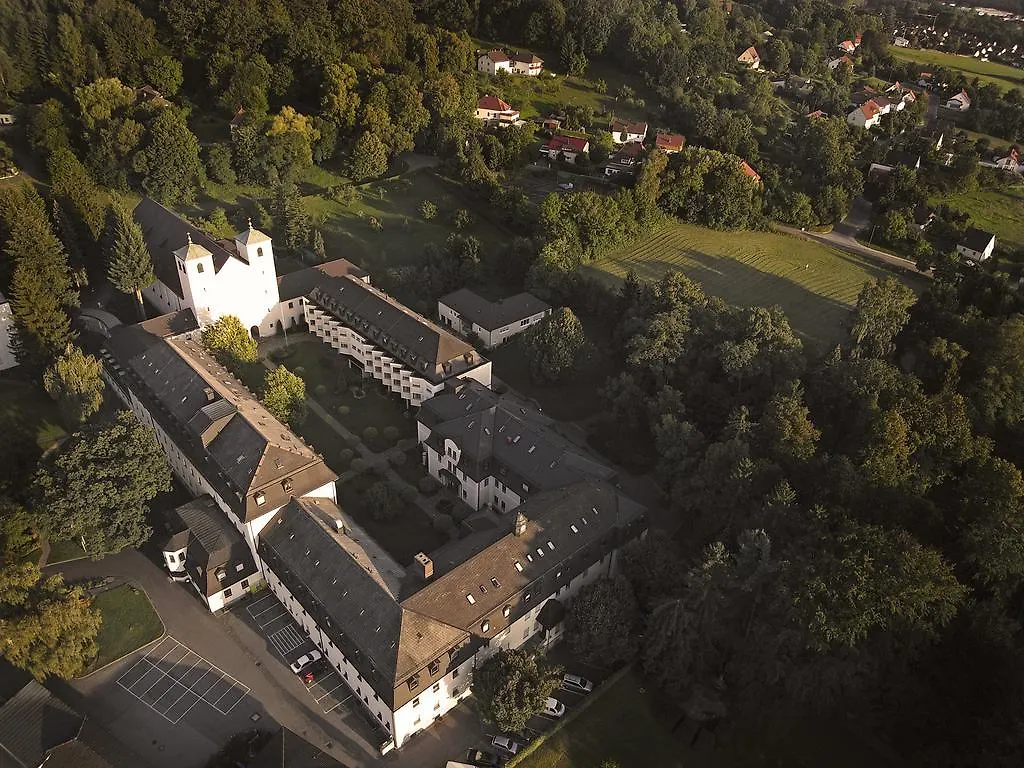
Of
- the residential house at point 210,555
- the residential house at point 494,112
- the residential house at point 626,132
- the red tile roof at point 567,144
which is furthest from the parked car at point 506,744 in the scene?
the residential house at point 494,112

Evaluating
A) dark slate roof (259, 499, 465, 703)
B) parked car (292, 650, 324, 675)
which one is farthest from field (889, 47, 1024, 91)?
parked car (292, 650, 324, 675)

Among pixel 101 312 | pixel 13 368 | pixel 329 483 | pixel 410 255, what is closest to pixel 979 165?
pixel 410 255

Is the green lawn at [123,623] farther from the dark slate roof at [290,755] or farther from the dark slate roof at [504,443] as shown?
the dark slate roof at [504,443]

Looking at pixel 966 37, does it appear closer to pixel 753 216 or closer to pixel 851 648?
pixel 753 216

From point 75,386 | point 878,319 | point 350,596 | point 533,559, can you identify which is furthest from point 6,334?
point 878,319

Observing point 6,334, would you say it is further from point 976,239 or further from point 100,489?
point 976,239

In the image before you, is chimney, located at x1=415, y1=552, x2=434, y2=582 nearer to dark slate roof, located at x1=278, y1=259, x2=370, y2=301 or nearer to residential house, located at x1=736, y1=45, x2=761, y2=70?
dark slate roof, located at x1=278, y1=259, x2=370, y2=301
